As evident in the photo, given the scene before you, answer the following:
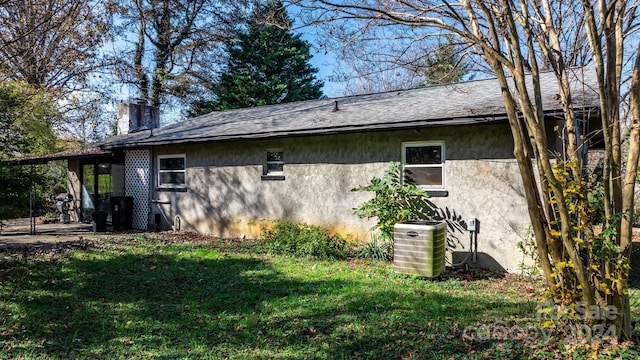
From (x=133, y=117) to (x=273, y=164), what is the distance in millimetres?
7701

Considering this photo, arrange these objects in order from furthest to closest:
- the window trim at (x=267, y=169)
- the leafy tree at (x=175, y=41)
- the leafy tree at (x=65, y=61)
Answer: the leafy tree at (x=175, y=41) → the leafy tree at (x=65, y=61) → the window trim at (x=267, y=169)

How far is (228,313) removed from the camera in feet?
16.3

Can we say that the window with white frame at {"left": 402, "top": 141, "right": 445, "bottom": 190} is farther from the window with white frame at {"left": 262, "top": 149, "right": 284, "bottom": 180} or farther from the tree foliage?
the tree foliage

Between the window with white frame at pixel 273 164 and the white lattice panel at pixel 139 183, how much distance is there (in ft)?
13.9

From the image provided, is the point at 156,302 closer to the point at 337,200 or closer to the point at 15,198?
the point at 15,198

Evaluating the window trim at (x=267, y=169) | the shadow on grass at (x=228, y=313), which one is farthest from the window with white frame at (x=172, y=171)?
the shadow on grass at (x=228, y=313)

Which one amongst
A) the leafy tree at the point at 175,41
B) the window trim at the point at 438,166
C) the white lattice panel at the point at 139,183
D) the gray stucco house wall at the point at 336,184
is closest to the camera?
the gray stucco house wall at the point at 336,184

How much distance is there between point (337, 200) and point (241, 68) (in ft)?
55.7

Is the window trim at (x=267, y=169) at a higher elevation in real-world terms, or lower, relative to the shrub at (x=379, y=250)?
higher

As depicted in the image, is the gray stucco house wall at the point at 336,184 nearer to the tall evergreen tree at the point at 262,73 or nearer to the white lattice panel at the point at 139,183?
the white lattice panel at the point at 139,183

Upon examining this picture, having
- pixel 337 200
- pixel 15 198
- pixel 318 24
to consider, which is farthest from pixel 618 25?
pixel 15 198

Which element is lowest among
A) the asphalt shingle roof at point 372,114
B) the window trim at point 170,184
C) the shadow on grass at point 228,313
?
the shadow on grass at point 228,313

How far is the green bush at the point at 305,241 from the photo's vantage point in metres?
8.02

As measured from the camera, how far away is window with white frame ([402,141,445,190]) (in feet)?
25.7
